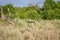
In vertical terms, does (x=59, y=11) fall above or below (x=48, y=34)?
below

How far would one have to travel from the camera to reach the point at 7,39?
6852mm

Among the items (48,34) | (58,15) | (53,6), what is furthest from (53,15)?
(48,34)

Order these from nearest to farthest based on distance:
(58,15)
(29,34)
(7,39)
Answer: (7,39) < (29,34) < (58,15)

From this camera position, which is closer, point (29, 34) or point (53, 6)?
point (29, 34)

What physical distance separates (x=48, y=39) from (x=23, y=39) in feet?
2.62

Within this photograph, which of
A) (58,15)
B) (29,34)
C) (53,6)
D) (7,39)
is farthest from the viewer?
(53,6)

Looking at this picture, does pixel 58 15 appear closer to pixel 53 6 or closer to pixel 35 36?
pixel 53 6

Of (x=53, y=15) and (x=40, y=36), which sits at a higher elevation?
(x=40, y=36)

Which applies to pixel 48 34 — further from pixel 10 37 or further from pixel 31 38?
pixel 10 37

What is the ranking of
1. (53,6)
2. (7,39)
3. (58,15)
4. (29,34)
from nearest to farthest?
(7,39) < (29,34) < (58,15) < (53,6)

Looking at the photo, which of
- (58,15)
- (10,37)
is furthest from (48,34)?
(58,15)

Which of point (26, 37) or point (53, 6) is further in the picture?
point (53, 6)

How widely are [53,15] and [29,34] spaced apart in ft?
133

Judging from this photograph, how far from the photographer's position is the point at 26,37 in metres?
7.10
